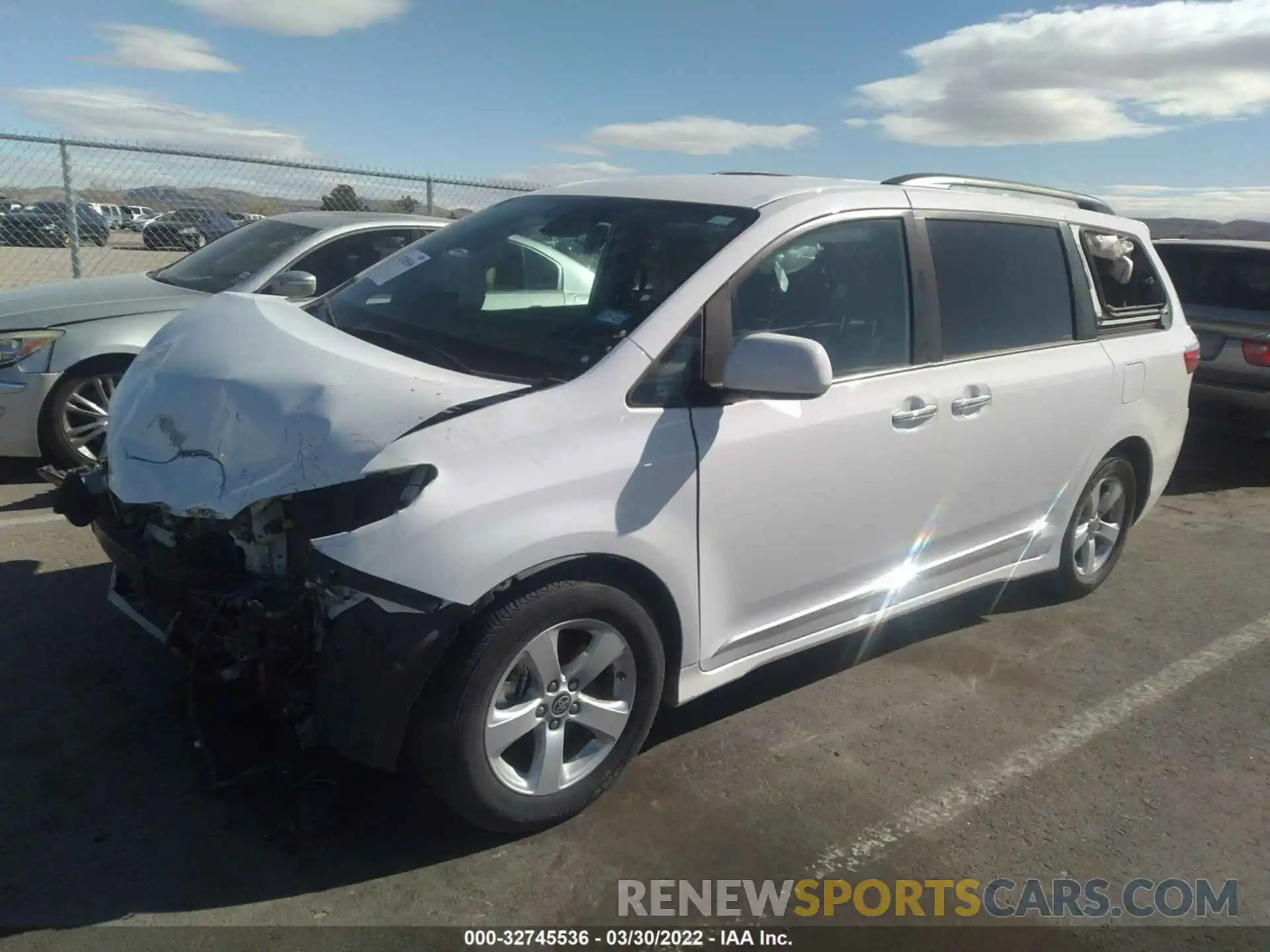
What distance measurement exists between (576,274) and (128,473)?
1622mm

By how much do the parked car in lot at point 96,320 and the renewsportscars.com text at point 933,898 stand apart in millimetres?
3347

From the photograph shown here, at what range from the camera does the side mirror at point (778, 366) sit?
303 centimetres

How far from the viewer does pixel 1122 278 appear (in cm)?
500

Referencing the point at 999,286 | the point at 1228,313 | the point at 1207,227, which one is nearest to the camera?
the point at 999,286

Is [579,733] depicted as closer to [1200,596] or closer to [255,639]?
[255,639]

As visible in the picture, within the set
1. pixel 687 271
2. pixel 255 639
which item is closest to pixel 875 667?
pixel 687 271

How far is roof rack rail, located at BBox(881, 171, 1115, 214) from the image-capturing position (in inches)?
167

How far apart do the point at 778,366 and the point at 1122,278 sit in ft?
9.29

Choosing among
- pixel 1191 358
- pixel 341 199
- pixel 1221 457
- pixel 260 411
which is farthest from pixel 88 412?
pixel 1221 457

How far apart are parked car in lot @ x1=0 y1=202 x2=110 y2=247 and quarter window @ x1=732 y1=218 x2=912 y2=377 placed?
808 cm

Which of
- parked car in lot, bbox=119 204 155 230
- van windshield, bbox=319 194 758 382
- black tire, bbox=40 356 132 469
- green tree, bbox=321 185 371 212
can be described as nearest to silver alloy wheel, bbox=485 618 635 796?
van windshield, bbox=319 194 758 382

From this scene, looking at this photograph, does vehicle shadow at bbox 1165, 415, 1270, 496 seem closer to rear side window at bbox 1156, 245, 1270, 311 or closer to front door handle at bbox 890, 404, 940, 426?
rear side window at bbox 1156, 245, 1270, 311

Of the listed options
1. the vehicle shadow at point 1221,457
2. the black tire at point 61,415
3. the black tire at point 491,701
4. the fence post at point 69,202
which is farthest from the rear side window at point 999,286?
the fence post at point 69,202

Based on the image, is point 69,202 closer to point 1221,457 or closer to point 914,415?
point 914,415
